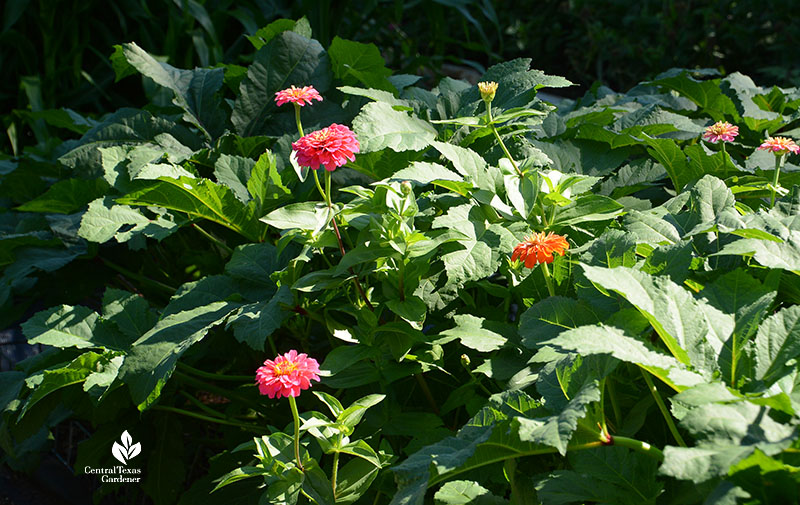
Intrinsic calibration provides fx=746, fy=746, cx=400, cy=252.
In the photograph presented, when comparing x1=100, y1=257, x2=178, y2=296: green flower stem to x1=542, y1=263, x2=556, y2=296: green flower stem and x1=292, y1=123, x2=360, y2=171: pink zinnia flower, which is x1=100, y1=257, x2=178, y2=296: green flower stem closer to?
x1=292, y1=123, x2=360, y2=171: pink zinnia flower

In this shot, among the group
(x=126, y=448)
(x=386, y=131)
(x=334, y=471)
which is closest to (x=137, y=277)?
(x=126, y=448)

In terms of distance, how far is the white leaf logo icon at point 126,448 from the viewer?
1.55 metres

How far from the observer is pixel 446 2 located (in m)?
4.30

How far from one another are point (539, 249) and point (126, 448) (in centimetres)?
102

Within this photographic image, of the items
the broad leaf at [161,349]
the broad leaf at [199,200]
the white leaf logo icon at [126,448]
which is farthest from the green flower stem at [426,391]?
the white leaf logo icon at [126,448]

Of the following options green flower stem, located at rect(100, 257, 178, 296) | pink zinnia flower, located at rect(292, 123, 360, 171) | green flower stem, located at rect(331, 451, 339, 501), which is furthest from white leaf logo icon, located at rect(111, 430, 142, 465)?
pink zinnia flower, located at rect(292, 123, 360, 171)

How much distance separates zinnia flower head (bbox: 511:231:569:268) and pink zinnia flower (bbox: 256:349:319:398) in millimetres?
326

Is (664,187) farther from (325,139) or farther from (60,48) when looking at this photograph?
(60,48)

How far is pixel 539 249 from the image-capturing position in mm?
1028

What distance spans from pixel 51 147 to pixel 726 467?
88.3 inches

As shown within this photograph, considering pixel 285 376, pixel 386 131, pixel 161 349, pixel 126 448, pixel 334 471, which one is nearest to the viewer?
pixel 285 376

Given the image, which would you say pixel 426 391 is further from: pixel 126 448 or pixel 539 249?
pixel 126 448

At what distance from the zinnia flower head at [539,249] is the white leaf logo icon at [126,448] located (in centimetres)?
96

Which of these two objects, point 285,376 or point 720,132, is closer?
point 285,376
